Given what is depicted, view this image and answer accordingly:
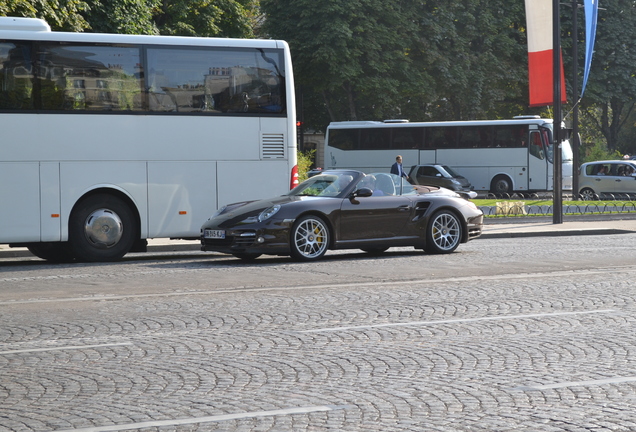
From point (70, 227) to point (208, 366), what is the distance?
9.41 metres

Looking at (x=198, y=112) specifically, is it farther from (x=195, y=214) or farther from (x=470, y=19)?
(x=470, y=19)

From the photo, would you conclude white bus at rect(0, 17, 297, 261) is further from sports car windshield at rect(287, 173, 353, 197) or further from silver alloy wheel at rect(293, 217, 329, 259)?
silver alloy wheel at rect(293, 217, 329, 259)

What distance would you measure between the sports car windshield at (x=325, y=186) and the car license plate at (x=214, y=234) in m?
1.58

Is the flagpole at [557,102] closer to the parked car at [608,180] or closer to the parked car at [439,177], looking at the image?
the parked car at [608,180]

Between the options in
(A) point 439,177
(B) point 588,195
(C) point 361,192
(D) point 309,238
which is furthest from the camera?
(A) point 439,177

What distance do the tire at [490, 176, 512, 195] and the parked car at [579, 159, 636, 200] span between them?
19.7 ft

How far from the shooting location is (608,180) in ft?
Result: 125

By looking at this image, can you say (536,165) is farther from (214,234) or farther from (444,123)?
(214,234)

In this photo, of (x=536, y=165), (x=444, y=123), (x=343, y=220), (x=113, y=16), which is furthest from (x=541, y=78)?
(x=444, y=123)

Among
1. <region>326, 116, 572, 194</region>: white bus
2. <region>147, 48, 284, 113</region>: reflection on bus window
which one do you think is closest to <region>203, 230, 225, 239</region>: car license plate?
<region>147, 48, 284, 113</region>: reflection on bus window

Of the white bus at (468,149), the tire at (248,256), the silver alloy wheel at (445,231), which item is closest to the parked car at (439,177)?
the white bus at (468,149)

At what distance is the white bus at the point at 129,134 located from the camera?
15.0 meters

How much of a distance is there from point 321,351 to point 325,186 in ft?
27.8

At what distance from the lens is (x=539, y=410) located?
5180 mm
